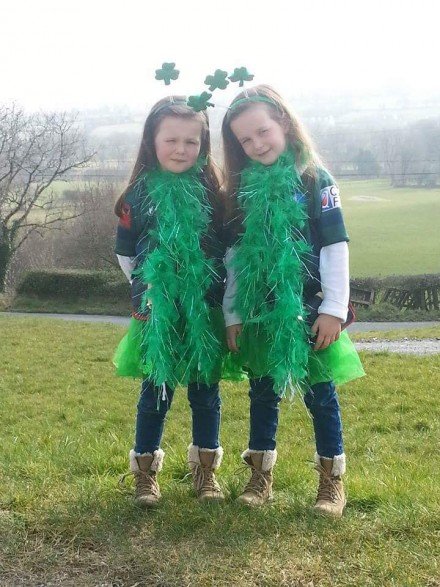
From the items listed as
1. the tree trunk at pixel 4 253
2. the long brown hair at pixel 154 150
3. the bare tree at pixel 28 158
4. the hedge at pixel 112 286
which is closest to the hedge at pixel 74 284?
the hedge at pixel 112 286

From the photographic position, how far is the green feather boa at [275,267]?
9.38ft

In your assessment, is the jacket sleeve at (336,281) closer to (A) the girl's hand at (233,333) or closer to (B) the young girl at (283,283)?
(B) the young girl at (283,283)

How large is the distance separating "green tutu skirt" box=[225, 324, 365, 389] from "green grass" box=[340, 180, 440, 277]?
33.6 metres

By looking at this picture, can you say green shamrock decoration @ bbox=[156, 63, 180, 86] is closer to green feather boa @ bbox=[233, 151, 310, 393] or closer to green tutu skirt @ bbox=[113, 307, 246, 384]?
green feather boa @ bbox=[233, 151, 310, 393]

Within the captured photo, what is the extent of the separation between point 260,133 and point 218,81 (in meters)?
0.34

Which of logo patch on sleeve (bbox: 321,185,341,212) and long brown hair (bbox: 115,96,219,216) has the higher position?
long brown hair (bbox: 115,96,219,216)

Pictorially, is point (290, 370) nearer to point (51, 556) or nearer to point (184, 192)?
point (184, 192)

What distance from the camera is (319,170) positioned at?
9.96 ft

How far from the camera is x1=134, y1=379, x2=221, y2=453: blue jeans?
3100 millimetres

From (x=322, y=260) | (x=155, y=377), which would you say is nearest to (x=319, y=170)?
(x=322, y=260)

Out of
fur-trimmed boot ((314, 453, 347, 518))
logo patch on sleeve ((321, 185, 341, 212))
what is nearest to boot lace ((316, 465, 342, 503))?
fur-trimmed boot ((314, 453, 347, 518))

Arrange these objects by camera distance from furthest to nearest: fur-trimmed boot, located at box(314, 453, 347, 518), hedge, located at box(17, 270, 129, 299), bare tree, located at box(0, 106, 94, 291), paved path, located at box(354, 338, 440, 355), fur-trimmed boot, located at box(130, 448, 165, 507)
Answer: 1. bare tree, located at box(0, 106, 94, 291)
2. hedge, located at box(17, 270, 129, 299)
3. paved path, located at box(354, 338, 440, 355)
4. fur-trimmed boot, located at box(130, 448, 165, 507)
5. fur-trimmed boot, located at box(314, 453, 347, 518)

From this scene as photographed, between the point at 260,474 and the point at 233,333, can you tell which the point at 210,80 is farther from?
the point at 260,474

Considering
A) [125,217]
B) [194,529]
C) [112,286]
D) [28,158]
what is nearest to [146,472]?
[194,529]
